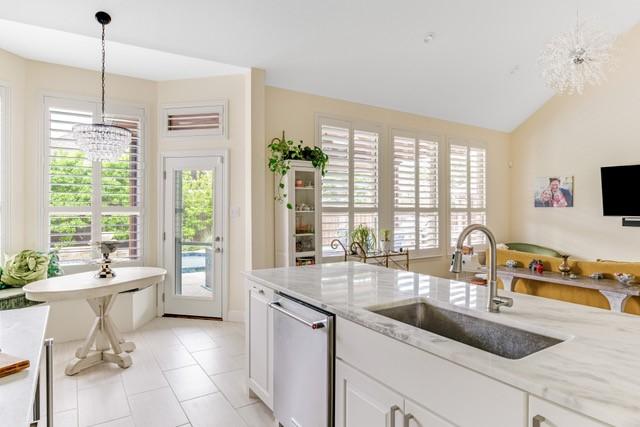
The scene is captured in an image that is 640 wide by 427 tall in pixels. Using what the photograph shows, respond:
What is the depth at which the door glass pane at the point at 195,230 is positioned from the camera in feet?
14.9

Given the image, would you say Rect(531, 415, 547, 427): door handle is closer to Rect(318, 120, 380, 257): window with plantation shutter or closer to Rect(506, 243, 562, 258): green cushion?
Rect(318, 120, 380, 257): window with plantation shutter

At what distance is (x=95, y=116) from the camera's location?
4.31 meters

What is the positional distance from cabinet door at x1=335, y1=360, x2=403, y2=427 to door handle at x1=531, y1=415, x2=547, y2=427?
0.48 m

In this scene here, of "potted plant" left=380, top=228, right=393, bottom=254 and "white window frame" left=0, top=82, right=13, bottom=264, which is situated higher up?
"white window frame" left=0, top=82, right=13, bottom=264

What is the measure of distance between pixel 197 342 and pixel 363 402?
2724 mm

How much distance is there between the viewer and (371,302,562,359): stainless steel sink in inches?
55.1

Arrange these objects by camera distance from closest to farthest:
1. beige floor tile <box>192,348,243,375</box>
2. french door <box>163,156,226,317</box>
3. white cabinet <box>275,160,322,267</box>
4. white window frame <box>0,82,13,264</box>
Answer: beige floor tile <box>192,348,243,375</box> → white window frame <box>0,82,13,264</box> → white cabinet <box>275,160,322,267</box> → french door <box>163,156,226,317</box>

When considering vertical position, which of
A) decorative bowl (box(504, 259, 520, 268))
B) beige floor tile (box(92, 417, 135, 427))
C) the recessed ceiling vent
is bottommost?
beige floor tile (box(92, 417, 135, 427))

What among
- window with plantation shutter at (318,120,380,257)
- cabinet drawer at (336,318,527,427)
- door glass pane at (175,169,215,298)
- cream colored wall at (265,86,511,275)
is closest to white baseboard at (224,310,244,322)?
door glass pane at (175,169,215,298)

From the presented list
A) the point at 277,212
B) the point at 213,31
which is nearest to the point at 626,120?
the point at 277,212

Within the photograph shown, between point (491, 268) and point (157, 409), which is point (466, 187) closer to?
point (491, 268)

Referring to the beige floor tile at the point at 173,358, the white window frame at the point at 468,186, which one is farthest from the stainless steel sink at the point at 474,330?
the white window frame at the point at 468,186

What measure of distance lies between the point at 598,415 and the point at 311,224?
144 inches

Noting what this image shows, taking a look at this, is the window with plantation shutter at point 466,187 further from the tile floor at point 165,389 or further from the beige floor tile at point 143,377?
the beige floor tile at point 143,377
